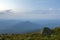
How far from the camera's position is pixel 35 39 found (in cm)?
2547

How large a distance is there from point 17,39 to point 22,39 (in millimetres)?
660

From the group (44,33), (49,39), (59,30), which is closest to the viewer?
(49,39)

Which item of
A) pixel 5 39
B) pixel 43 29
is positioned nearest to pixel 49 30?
pixel 43 29

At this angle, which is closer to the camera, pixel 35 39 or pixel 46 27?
pixel 35 39

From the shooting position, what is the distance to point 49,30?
104 feet

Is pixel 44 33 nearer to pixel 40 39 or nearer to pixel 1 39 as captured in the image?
pixel 40 39

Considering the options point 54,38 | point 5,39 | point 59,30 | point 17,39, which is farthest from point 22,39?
point 59,30

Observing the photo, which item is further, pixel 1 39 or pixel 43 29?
pixel 43 29

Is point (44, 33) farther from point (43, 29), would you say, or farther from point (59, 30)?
point (59, 30)

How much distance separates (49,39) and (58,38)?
47.3 inches

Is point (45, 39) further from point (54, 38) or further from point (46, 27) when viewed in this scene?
point (46, 27)

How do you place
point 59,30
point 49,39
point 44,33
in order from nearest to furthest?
point 49,39
point 44,33
point 59,30

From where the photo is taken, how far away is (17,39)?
2558cm

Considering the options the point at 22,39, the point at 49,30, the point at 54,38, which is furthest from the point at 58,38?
the point at 49,30
